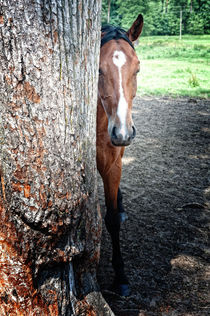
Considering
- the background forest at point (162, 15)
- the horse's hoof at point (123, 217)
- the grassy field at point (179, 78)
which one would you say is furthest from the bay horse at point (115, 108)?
the background forest at point (162, 15)

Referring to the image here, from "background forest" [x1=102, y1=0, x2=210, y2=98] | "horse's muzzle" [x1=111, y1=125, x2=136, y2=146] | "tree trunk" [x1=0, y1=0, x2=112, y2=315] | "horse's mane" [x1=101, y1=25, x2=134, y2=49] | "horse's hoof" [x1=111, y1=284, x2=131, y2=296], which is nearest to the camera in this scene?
"tree trunk" [x1=0, y1=0, x2=112, y2=315]

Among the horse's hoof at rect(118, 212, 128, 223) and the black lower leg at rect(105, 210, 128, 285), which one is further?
the horse's hoof at rect(118, 212, 128, 223)

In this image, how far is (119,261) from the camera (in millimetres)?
2693

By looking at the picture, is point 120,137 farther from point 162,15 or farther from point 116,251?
point 162,15

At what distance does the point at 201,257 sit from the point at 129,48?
204cm

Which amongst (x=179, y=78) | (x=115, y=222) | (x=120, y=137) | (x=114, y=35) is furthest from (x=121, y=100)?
(x=179, y=78)

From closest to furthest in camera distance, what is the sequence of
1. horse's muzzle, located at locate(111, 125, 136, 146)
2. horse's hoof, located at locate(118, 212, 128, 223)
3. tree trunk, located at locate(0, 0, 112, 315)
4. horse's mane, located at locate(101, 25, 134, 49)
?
tree trunk, located at locate(0, 0, 112, 315) → horse's muzzle, located at locate(111, 125, 136, 146) → horse's mane, located at locate(101, 25, 134, 49) → horse's hoof, located at locate(118, 212, 128, 223)

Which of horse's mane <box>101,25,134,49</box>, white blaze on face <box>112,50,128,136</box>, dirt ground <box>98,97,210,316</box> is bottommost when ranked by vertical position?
dirt ground <box>98,97,210,316</box>

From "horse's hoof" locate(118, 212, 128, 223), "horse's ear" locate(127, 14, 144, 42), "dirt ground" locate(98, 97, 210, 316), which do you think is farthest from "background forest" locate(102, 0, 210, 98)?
"horse's ear" locate(127, 14, 144, 42)

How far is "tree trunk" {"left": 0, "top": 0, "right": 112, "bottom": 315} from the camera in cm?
127

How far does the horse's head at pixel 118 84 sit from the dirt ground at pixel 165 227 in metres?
1.33

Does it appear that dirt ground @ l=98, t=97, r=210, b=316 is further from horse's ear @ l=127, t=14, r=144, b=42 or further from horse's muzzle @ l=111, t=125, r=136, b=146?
horse's ear @ l=127, t=14, r=144, b=42

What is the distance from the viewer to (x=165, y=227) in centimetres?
340

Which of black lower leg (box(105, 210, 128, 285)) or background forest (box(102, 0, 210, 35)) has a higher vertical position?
background forest (box(102, 0, 210, 35))
